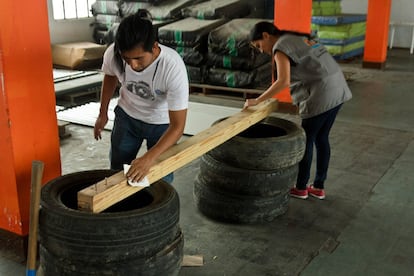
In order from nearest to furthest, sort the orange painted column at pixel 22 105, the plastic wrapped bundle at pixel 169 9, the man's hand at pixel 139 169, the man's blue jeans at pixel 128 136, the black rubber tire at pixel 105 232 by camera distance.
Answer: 1. the black rubber tire at pixel 105 232
2. the man's hand at pixel 139 169
3. the orange painted column at pixel 22 105
4. the man's blue jeans at pixel 128 136
5. the plastic wrapped bundle at pixel 169 9

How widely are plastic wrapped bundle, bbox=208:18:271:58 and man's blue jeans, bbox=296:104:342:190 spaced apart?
3711 millimetres

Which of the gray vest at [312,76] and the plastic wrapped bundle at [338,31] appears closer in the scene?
the gray vest at [312,76]

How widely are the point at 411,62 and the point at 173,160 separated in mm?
10928

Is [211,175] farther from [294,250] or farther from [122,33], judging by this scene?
[122,33]

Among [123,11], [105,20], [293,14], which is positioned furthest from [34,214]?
[105,20]

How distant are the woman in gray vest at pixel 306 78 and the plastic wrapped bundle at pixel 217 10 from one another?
511 cm

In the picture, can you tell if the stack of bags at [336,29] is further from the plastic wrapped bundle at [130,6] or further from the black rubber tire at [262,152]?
the black rubber tire at [262,152]

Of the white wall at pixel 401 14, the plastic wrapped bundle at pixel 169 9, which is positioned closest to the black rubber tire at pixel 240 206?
the plastic wrapped bundle at pixel 169 9

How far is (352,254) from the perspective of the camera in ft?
11.2

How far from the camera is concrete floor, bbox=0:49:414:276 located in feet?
10.7

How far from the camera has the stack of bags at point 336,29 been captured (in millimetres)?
11547

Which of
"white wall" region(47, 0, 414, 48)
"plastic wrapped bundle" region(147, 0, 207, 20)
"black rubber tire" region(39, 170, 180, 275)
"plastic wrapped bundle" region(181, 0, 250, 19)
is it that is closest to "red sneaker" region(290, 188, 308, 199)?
"black rubber tire" region(39, 170, 180, 275)

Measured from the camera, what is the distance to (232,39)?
7707 mm

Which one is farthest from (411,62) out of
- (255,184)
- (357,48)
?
(255,184)
